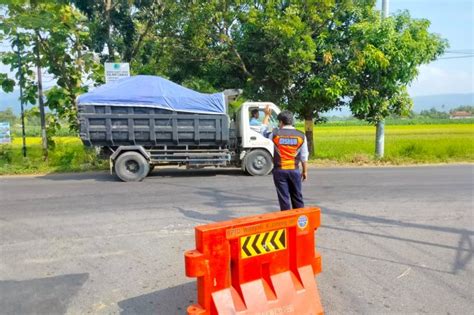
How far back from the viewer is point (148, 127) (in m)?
10.1

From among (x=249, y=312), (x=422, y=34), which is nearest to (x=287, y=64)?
(x=422, y=34)

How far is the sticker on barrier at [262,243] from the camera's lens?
3025mm

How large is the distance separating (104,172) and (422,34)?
12097 mm

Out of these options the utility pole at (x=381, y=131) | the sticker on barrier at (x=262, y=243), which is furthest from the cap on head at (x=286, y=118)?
the utility pole at (x=381, y=131)

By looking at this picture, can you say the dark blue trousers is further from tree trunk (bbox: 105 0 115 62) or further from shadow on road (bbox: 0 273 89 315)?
tree trunk (bbox: 105 0 115 62)

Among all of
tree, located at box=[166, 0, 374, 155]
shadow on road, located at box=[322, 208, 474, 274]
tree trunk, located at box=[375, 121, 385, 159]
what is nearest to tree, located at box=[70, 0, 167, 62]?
tree, located at box=[166, 0, 374, 155]

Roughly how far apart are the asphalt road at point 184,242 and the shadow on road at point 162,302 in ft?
0.05

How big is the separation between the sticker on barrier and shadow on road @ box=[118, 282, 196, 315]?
87 centimetres

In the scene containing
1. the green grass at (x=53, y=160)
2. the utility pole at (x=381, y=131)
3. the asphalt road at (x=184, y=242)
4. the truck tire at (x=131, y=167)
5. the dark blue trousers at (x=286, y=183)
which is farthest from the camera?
the utility pole at (x=381, y=131)

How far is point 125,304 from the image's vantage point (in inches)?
135

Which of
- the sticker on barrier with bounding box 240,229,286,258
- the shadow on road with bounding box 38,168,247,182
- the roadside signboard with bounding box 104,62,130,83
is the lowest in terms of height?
the shadow on road with bounding box 38,168,247,182

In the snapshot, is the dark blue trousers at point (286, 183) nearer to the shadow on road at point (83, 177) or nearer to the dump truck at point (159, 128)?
the dump truck at point (159, 128)

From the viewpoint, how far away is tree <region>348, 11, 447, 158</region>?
13.0 m

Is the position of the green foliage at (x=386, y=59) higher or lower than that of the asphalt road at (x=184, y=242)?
higher
